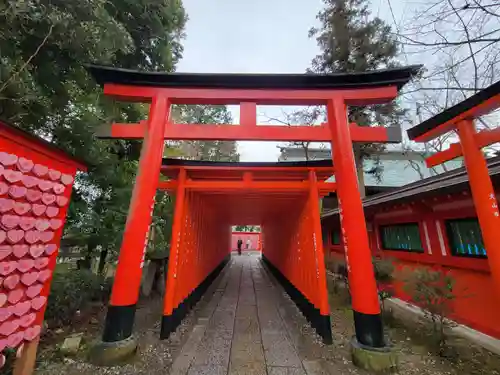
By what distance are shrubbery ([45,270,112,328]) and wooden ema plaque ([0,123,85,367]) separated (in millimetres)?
1873

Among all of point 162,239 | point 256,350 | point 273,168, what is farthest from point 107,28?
point 256,350

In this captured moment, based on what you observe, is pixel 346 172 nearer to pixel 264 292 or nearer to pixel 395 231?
pixel 395 231

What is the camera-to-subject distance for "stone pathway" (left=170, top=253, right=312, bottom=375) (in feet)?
9.48

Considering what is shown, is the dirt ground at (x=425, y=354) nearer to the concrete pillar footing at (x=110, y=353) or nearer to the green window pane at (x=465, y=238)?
the green window pane at (x=465, y=238)

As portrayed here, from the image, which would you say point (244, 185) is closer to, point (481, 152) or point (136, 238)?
point (136, 238)

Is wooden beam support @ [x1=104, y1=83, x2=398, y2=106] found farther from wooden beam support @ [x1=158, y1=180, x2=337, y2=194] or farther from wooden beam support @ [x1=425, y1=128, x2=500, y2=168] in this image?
wooden beam support @ [x1=158, y1=180, x2=337, y2=194]

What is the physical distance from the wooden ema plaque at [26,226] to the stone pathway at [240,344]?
1.74 metres

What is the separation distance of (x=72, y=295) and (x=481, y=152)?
7028mm

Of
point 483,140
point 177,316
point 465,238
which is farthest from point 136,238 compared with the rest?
point 465,238

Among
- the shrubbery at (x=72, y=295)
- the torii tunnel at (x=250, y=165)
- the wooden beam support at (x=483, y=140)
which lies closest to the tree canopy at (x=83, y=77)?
the shrubbery at (x=72, y=295)

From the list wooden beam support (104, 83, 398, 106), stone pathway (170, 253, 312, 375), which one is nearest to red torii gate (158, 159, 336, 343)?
stone pathway (170, 253, 312, 375)

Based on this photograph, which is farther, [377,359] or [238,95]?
[238,95]

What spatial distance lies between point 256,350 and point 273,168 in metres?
3.13

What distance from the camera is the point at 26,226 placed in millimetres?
2170
